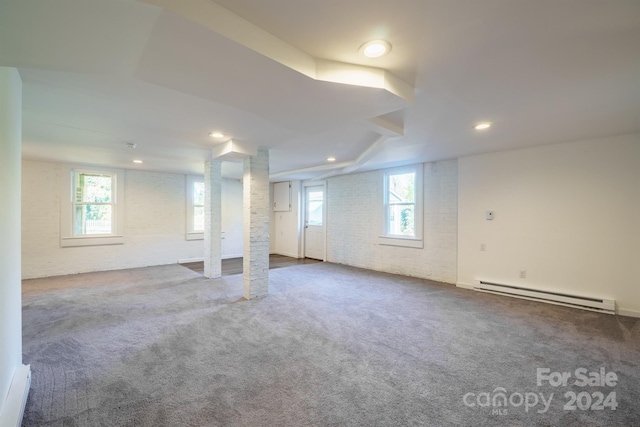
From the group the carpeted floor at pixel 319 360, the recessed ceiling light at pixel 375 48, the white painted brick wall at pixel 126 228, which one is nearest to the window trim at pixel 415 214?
the carpeted floor at pixel 319 360

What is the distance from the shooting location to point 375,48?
1.81m

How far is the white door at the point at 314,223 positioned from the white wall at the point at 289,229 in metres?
0.25

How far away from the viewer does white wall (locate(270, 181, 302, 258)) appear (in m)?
8.55

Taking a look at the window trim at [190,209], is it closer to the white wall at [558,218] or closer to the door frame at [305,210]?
the door frame at [305,210]

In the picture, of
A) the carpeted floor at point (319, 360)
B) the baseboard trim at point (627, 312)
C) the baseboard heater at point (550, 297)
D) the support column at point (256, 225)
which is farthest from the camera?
the support column at point (256, 225)

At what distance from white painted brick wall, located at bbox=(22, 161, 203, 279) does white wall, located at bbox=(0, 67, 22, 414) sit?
4764 millimetres

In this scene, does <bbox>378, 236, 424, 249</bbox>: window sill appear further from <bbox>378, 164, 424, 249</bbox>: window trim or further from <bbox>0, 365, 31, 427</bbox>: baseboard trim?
<bbox>0, 365, 31, 427</bbox>: baseboard trim

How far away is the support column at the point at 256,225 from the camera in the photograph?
430 cm

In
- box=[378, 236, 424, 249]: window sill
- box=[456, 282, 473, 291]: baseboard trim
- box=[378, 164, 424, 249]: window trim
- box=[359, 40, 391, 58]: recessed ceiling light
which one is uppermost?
box=[359, 40, 391, 58]: recessed ceiling light

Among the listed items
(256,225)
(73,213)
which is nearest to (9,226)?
(256,225)

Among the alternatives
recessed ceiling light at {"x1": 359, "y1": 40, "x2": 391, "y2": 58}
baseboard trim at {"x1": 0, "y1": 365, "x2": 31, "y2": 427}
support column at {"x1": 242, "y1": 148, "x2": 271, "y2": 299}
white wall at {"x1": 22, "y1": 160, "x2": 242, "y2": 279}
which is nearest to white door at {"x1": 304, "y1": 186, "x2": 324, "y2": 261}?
white wall at {"x1": 22, "y1": 160, "x2": 242, "y2": 279}

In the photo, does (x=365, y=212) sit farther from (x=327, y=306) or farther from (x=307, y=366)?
(x=307, y=366)

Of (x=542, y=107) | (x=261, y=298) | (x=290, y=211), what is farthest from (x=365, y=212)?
(x=542, y=107)

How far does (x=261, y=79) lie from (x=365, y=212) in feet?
16.9
